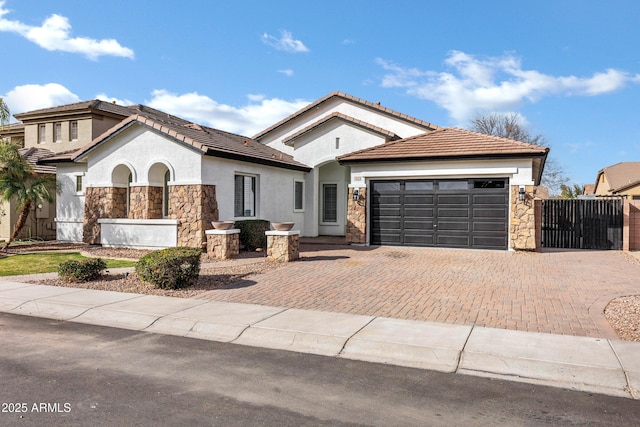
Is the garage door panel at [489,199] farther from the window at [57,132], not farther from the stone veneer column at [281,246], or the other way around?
the window at [57,132]

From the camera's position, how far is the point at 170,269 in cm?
1048

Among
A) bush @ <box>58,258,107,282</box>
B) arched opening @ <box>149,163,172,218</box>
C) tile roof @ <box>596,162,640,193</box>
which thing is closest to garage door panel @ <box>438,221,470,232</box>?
arched opening @ <box>149,163,172,218</box>

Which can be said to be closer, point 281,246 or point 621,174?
point 281,246

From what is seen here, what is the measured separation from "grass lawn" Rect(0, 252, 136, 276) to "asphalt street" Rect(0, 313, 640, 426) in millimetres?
7874

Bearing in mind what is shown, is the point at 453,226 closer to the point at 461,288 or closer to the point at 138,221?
the point at 461,288

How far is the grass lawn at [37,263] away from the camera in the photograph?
13586 mm

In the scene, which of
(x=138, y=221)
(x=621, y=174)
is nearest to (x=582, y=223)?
(x=138, y=221)

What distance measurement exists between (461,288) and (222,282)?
18.3 feet

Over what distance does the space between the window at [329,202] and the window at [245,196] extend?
5873 millimetres

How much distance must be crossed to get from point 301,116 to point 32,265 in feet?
50.6

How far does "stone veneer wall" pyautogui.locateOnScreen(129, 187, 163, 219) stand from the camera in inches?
710

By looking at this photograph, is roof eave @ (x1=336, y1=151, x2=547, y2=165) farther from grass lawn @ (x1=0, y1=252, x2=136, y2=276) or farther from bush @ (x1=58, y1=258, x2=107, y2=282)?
bush @ (x1=58, y1=258, x2=107, y2=282)

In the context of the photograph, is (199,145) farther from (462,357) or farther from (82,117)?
(82,117)

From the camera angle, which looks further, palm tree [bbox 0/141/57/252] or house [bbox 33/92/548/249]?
palm tree [bbox 0/141/57/252]
